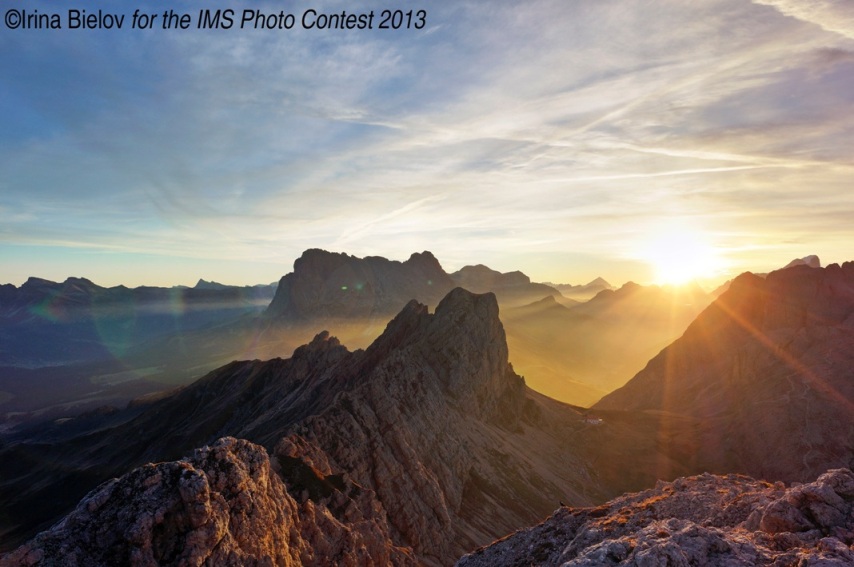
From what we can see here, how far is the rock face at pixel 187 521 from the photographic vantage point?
95.3 ft

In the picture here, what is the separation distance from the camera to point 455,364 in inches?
5005

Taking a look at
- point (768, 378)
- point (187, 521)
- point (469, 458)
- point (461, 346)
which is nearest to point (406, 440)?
point (469, 458)

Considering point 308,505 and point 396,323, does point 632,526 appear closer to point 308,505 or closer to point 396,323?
point 308,505

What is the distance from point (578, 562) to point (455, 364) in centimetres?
10449

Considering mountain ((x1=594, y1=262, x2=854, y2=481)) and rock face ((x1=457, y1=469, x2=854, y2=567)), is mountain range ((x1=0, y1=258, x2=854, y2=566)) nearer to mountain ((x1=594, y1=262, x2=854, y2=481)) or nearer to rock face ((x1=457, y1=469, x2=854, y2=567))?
A: rock face ((x1=457, y1=469, x2=854, y2=567))

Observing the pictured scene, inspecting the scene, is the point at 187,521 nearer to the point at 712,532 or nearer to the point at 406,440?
the point at 712,532

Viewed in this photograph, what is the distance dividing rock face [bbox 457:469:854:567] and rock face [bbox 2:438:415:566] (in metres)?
22.1

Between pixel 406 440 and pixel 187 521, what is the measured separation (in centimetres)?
5791

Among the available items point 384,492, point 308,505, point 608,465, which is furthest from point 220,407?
point 608,465

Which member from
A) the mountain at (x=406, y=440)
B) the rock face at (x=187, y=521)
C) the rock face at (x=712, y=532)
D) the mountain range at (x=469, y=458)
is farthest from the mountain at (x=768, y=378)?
the rock face at (x=187, y=521)

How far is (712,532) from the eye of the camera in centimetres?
2411

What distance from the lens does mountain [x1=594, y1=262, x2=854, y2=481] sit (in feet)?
370

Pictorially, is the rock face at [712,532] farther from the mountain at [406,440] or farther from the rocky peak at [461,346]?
the rocky peak at [461,346]

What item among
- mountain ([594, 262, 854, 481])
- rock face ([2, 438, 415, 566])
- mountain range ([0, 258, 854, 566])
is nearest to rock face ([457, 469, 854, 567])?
mountain range ([0, 258, 854, 566])
